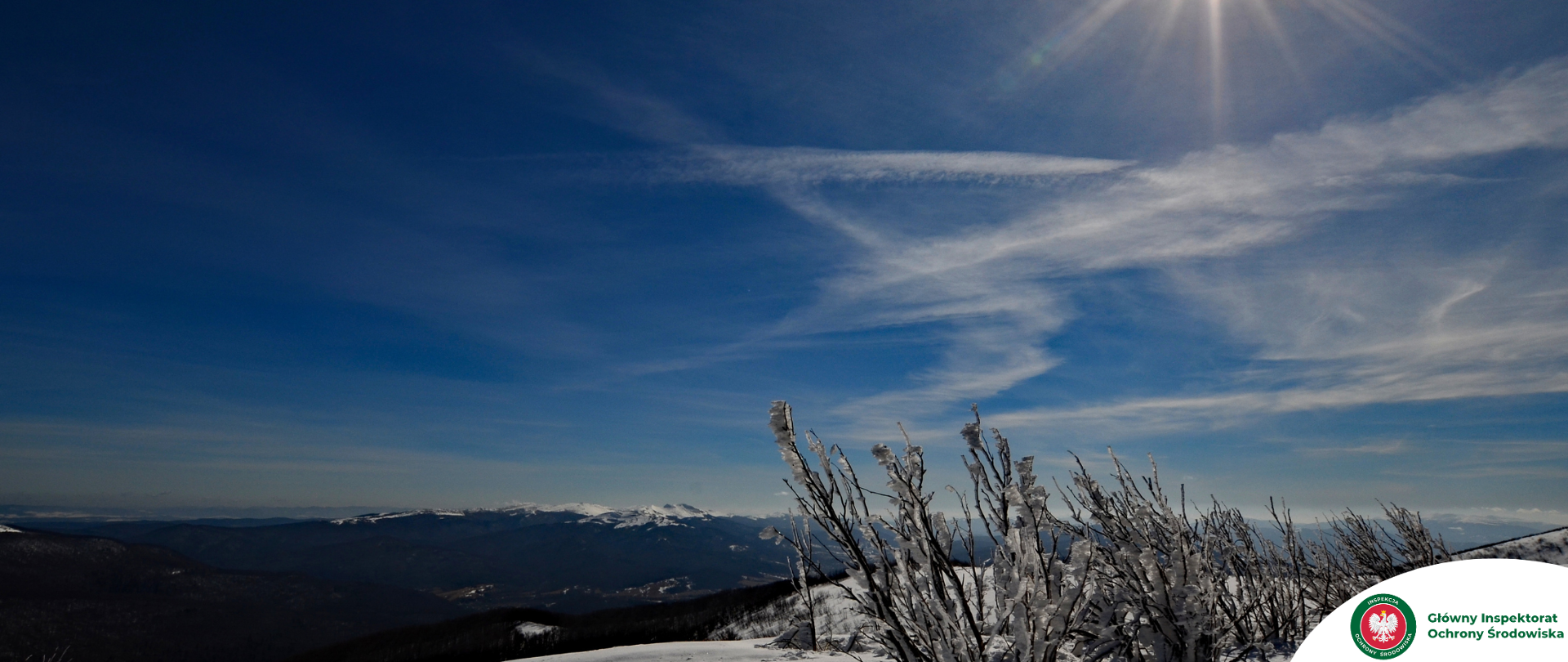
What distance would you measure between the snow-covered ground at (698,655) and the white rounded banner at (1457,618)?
35.8 ft

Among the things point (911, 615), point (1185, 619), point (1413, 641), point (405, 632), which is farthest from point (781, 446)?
point (405, 632)

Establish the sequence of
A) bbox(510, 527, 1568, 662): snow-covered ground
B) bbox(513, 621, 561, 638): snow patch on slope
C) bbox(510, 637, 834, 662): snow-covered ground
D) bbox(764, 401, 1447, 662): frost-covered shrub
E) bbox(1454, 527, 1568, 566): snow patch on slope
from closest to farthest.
→ bbox(764, 401, 1447, 662): frost-covered shrub
bbox(510, 637, 834, 662): snow-covered ground
bbox(510, 527, 1568, 662): snow-covered ground
bbox(1454, 527, 1568, 566): snow patch on slope
bbox(513, 621, 561, 638): snow patch on slope

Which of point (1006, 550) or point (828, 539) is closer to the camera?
point (828, 539)

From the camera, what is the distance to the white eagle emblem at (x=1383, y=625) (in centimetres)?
360

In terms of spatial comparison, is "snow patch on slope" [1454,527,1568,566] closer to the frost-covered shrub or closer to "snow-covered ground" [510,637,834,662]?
"snow-covered ground" [510,637,834,662]

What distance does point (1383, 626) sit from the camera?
363cm

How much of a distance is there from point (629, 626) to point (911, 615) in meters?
66.1

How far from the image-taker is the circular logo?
357 centimetres

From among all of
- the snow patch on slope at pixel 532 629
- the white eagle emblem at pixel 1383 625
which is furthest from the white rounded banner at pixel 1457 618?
the snow patch on slope at pixel 532 629

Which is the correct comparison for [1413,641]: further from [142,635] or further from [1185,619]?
[142,635]

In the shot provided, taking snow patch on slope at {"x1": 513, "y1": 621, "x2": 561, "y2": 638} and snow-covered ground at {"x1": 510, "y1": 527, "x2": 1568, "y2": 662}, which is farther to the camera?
snow patch on slope at {"x1": 513, "y1": 621, "x2": 561, "y2": 638}

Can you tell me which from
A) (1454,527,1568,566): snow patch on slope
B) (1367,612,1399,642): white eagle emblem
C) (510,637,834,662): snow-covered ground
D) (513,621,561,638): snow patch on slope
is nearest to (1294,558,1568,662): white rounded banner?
(1367,612,1399,642): white eagle emblem

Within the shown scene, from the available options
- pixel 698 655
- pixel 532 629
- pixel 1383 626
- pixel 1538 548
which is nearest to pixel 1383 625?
pixel 1383 626

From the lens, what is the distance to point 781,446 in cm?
323
